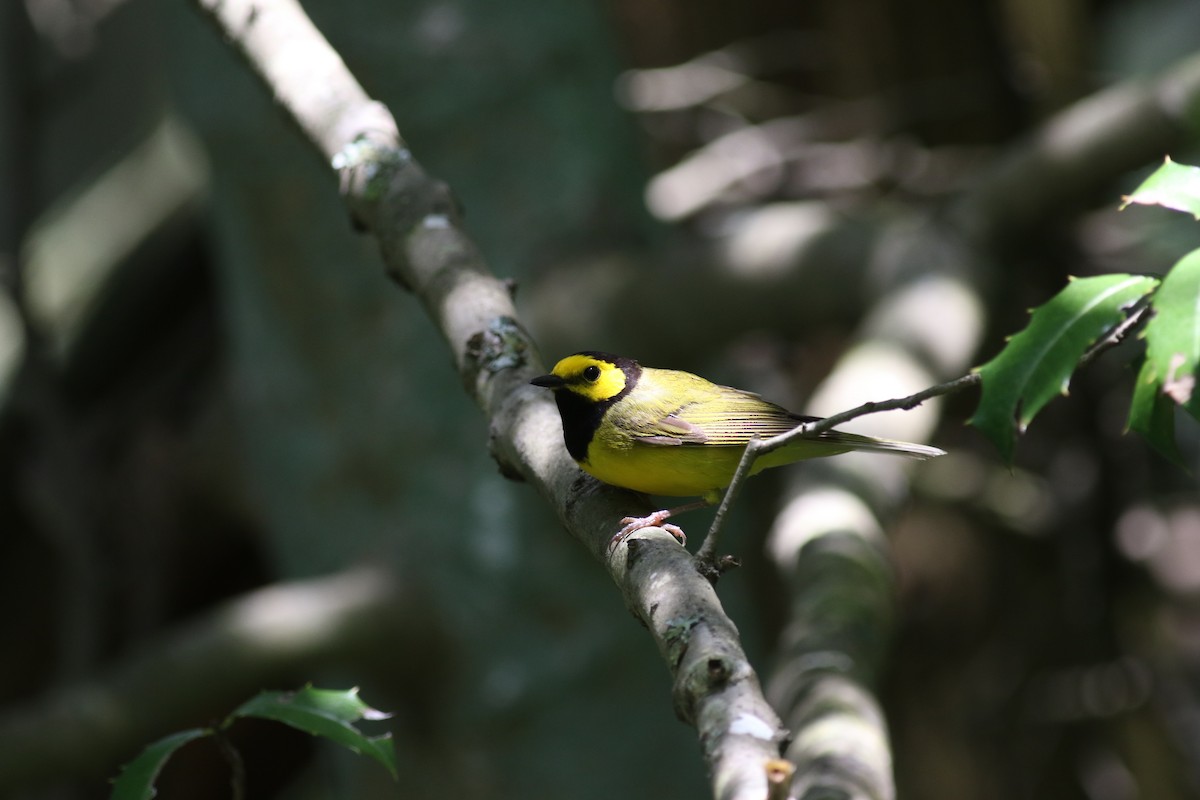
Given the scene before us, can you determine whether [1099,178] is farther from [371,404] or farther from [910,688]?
[910,688]

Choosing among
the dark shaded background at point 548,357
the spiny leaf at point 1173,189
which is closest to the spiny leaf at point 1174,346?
the spiny leaf at point 1173,189

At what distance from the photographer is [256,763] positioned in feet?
24.2

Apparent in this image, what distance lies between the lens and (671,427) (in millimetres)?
2830

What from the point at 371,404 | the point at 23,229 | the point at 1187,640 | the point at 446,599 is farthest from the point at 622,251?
the point at 1187,640

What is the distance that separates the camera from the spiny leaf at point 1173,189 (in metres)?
1.72

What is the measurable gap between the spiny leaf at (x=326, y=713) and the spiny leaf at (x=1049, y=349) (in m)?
1.08

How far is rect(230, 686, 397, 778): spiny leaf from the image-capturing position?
1.97m

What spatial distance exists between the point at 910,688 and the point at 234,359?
415 centimetres

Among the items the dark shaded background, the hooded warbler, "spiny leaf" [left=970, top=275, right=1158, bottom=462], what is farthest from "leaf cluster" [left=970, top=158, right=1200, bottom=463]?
the dark shaded background

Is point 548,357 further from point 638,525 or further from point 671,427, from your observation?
point 638,525

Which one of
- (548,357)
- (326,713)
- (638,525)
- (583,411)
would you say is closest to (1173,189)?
(638,525)

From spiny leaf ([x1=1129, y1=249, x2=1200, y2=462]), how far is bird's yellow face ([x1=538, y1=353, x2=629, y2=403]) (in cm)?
144

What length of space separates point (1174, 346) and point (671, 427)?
1.42 meters

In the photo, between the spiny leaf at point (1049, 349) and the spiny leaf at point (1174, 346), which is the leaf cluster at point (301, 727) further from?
the spiny leaf at point (1174, 346)
